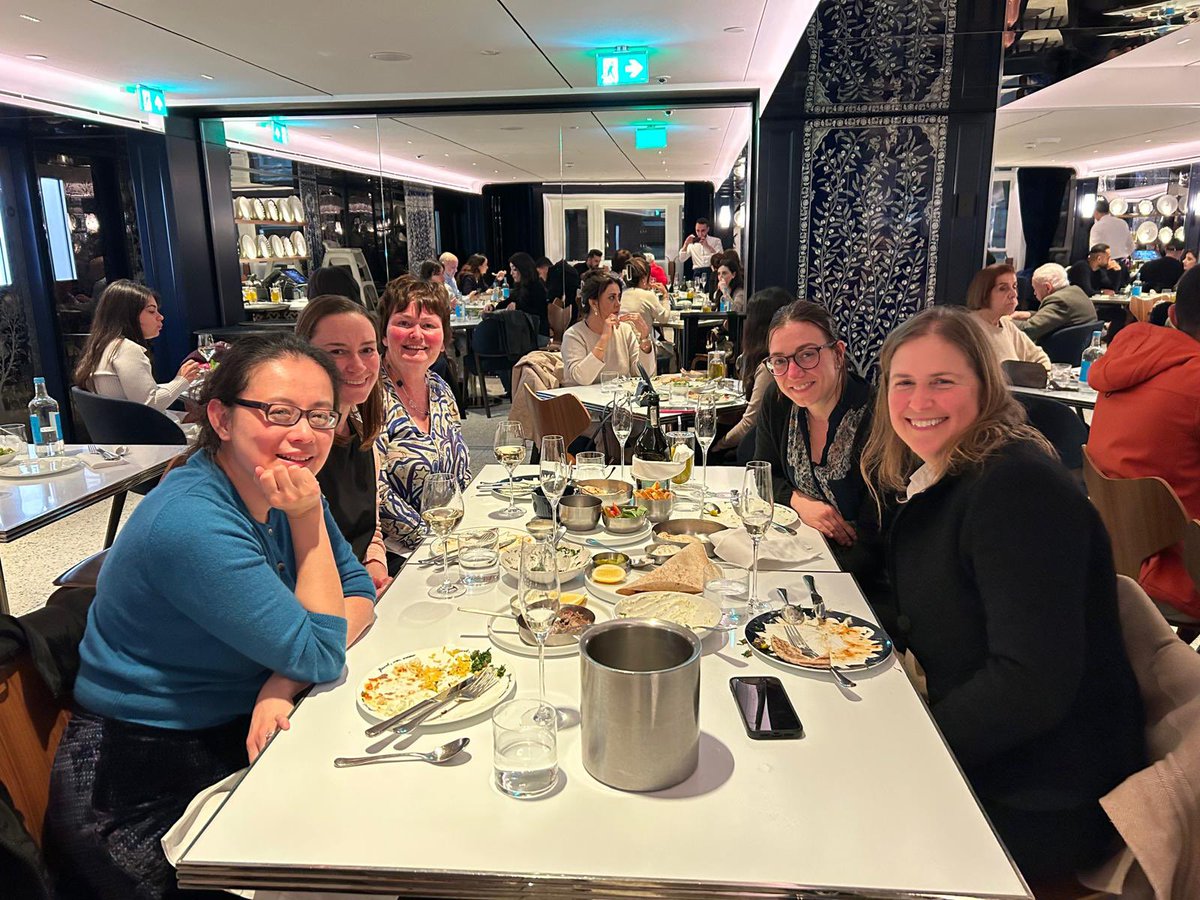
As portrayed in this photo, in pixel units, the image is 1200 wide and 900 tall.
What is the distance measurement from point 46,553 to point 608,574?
170 inches

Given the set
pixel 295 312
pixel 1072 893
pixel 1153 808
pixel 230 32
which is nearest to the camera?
pixel 1153 808

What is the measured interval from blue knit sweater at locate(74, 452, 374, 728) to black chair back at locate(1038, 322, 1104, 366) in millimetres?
7003

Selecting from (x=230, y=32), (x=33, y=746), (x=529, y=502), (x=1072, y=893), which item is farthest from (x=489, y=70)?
(x=1072, y=893)

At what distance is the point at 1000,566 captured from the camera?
4.40 feet

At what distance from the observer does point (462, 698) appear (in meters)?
1.32

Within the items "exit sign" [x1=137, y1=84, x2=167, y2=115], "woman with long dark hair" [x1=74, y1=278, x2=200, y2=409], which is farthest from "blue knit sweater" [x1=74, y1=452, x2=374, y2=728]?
"exit sign" [x1=137, y1=84, x2=167, y2=115]

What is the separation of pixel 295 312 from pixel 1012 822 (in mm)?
8630

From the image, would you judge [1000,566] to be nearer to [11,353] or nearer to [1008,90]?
[1008,90]

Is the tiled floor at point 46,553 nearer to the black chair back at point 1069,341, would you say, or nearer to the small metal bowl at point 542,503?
the small metal bowl at point 542,503

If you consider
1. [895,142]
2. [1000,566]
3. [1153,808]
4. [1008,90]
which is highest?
[1008,90]

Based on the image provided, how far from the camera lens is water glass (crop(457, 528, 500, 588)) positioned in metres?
1.86

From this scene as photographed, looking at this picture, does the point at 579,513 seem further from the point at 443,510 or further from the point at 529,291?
the point at 529,291

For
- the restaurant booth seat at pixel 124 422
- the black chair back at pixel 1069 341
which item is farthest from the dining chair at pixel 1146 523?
the black chair back at pixel 1069 341

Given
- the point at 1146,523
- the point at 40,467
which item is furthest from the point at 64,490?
the point at 1146,523
